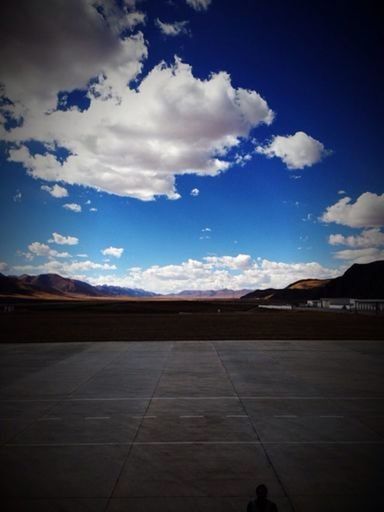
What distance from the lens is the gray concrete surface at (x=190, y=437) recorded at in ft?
19.8

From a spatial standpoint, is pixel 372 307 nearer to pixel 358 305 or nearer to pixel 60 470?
pixel 358 305

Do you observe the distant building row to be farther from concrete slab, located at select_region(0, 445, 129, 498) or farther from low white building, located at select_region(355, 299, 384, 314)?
concrete slab, located at select_region(0, 445, 129, 498)

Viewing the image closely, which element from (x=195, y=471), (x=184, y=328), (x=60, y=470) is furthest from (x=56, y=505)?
(x=184, y=328)

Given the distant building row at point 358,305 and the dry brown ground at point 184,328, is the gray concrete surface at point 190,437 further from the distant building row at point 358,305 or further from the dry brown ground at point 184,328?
the distant building row at point 358,305

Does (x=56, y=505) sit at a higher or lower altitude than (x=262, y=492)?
lower

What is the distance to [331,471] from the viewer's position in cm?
677

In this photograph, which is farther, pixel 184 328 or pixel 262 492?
pixel 184 328

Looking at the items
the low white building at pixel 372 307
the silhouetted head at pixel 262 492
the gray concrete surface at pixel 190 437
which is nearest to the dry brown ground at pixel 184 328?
the gray concrete surface at pixel 190 437

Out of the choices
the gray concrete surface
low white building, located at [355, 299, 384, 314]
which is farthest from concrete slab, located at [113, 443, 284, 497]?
low white building, located at [355, 299, 384, 314]

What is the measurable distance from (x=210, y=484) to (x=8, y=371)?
12.9 metres

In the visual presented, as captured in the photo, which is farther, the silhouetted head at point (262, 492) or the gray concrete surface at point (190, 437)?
the gray concrete surface at point (190, 437)

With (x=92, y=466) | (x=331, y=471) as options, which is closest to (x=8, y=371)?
(x=92, y=466)

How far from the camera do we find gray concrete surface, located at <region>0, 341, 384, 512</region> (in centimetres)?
603

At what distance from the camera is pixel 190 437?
8.54 metres
